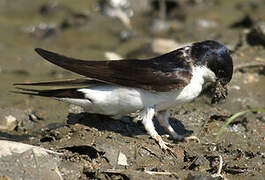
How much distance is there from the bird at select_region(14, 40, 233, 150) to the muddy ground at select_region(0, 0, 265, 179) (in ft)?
0.85

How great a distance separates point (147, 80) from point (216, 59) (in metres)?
0.67

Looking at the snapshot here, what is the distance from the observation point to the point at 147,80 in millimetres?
4570

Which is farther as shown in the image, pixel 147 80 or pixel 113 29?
pixel 113 29

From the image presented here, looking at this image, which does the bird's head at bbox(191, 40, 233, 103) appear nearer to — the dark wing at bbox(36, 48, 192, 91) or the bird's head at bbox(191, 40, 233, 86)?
the bird's head at bbox(191, 40, 233, 86)

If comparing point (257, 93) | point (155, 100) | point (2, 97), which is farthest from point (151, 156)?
point (2, 97)

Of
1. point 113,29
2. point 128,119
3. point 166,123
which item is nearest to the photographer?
point 166,123

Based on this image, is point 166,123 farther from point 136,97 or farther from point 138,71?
point 138,71

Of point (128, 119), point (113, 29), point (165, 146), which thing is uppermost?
point (113, 29)

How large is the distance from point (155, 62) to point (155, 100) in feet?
1.19

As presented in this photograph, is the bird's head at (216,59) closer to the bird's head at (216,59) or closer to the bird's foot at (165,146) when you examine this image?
the bird's head at (216,59)

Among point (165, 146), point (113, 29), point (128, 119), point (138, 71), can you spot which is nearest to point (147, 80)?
point (138, 71)

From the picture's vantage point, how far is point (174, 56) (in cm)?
476

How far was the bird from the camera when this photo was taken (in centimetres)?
457

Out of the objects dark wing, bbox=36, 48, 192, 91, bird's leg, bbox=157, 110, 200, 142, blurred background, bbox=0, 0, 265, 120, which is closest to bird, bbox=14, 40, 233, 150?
dark wing, bbox=36, 48, 192, 91
